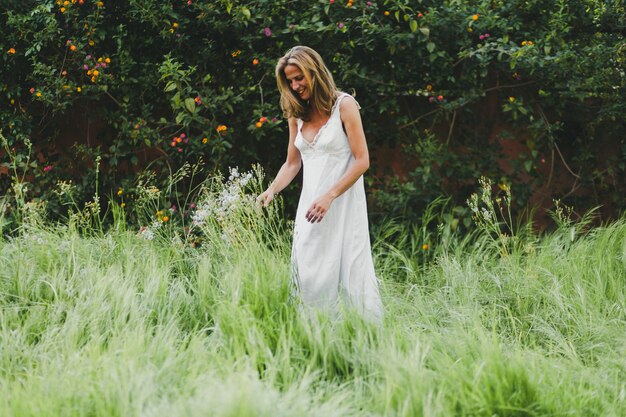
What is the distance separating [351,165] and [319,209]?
348 mm

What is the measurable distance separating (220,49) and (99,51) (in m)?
0.96

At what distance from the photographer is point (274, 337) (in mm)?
3324

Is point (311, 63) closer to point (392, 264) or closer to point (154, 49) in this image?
point (392, 264)

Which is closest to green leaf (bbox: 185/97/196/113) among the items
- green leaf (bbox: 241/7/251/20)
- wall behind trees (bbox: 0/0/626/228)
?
wall behind trees (bbox: 0/0/626/228)

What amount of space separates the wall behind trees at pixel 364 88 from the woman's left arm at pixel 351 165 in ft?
5.24

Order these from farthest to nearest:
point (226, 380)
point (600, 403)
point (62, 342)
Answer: point (62, 342)
point (600, 403)
point (226, 380)

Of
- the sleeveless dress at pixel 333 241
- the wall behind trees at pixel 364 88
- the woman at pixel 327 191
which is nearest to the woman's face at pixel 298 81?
the woman at pixel 327 191

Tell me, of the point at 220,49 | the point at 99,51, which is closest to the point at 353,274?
the point at 220,49

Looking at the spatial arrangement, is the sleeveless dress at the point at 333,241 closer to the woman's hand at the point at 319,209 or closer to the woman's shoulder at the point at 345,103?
the woman's shoulder at the point at 345,103

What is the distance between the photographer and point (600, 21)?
572 cm

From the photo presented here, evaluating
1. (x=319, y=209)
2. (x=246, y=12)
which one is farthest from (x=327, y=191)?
(x=246, y=12)

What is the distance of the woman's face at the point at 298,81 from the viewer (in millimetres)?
3918

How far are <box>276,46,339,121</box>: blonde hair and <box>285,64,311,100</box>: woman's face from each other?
0.07ft

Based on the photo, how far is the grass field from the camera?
281 cm
